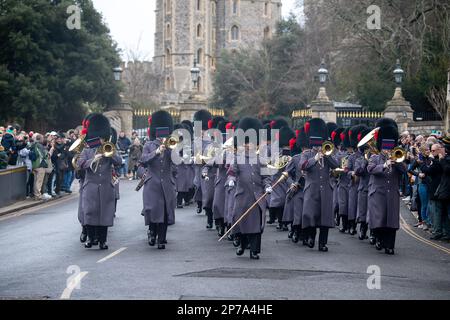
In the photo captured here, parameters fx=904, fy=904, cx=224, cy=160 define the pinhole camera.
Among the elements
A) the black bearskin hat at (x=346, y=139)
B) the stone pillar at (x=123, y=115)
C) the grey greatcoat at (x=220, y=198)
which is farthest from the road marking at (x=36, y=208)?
the stone pillar at (x=123, y=115)

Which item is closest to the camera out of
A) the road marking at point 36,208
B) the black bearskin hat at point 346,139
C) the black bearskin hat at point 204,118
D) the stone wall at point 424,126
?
the black bearskin hat at point 346,139

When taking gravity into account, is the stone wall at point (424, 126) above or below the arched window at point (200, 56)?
below

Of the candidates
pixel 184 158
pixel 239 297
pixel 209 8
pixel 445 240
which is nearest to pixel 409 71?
pixel 184 158

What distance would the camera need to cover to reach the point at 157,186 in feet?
49.6

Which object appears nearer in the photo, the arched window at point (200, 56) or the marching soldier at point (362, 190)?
the marching soldier at point (362, 190)

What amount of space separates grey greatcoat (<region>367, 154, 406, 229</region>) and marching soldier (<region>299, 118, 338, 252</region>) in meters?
0.70

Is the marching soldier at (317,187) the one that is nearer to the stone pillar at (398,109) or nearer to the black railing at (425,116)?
the stone pillar at (398,109)

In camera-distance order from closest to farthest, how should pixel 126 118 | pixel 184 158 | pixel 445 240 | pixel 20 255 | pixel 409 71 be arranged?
1. pixel 20 255
2. pixel 445 240
3. pixel 184 158
4. pixel 409 71
5. pixel 126 118

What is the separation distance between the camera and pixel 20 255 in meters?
14.5

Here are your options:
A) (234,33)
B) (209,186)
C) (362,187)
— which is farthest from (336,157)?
(234,33)

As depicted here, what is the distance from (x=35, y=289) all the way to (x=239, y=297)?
2498 millimetres

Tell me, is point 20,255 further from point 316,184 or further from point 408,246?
point 408,246

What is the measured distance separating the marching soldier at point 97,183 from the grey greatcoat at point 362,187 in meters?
4.60

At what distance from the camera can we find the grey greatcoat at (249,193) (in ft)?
46.0
